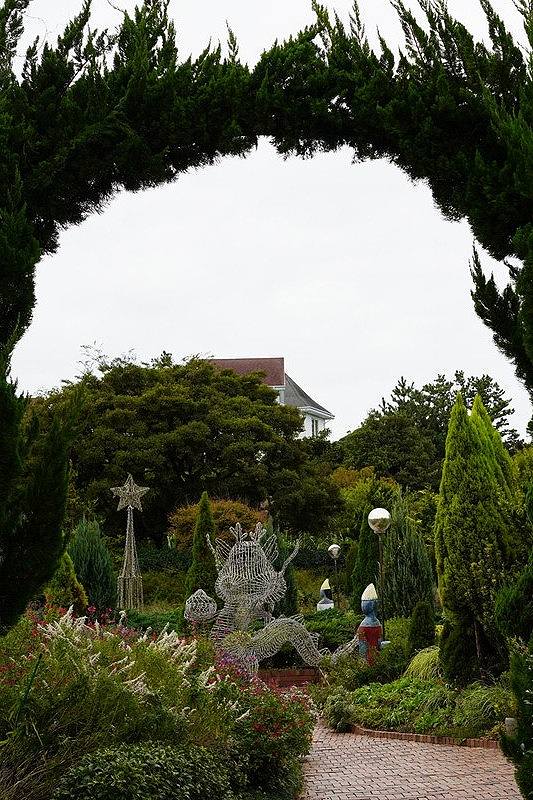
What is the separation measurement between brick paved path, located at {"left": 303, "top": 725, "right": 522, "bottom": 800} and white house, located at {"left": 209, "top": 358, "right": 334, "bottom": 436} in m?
33.1

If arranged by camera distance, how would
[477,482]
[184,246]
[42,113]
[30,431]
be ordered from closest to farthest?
[30,431]
[42,113]
[477,482]
[184,246]

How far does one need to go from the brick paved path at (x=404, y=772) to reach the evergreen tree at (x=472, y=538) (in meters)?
1.32

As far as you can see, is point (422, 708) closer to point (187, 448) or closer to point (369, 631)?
point (369, 631)

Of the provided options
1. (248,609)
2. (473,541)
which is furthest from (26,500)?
(248,609)

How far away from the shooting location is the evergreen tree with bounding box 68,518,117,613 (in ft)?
44.3

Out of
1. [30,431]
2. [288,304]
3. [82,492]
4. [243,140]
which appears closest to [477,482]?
[243,140]

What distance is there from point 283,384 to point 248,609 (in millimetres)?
30260

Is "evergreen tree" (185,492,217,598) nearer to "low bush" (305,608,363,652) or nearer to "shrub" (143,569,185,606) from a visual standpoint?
"low bush" (305,608,363,652)

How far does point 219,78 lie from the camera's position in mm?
4621

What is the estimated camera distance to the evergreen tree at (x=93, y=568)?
13516 millimetres

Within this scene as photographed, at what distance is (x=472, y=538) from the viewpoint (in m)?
8.38

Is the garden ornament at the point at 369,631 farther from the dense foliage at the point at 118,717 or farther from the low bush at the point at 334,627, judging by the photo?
the dense foliage at the point at 118,717

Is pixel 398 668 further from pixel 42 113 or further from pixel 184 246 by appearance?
pixel 42 113

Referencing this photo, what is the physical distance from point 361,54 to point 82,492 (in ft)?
58.3
